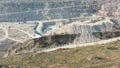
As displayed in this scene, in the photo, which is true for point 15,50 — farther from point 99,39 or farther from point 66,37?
point 99,39

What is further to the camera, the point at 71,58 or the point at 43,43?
the point at 43,43

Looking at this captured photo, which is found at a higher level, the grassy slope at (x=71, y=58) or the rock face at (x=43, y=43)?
the grassy slope at (x=71, y=58)

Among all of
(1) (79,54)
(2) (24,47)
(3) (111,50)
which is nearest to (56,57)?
(1) (79,54)

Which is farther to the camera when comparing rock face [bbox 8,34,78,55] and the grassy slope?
rock face [bbox 8,34,78,55]

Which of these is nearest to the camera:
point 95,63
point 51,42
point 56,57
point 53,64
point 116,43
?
point 95,63

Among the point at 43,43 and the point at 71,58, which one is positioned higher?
the point at 71,58

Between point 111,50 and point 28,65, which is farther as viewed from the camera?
point 111,50

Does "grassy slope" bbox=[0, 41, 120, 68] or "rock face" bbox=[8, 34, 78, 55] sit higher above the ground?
"grassy slope" bbox=[0, 41, 120, 68]

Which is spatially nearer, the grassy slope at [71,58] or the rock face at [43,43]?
the grassy slope at [71,58]
